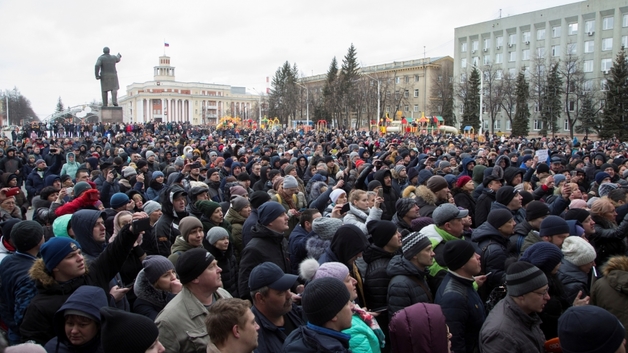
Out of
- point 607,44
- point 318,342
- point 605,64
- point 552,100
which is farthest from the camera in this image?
point 605,64

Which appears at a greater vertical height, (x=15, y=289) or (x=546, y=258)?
(x=546, y=258)

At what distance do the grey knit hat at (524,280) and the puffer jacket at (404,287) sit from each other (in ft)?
2.33

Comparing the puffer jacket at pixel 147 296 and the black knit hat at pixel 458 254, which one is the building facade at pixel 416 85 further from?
the puffer jacket at pixel 147 296

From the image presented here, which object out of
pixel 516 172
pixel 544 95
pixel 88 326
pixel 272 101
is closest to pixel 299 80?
pixel 272 101

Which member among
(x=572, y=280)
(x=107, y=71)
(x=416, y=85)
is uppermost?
(x=416, y=85)

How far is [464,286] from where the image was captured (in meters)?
3.87

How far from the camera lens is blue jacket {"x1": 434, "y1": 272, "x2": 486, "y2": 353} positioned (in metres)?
3.73

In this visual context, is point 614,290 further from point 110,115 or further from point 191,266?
point 110,115

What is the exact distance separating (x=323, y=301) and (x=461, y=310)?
136 centimetres

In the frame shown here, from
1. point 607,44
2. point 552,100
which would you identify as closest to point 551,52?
point 607,44

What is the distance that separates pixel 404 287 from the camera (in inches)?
153

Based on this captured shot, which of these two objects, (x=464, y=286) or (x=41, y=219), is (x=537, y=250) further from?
(x=41, y=219)

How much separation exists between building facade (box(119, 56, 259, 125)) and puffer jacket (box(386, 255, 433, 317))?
11946 cm

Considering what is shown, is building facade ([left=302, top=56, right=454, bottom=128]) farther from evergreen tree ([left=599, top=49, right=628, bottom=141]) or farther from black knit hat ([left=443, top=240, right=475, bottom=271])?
black knit hat ([left=443, top=240, right=475, bottom=271])
